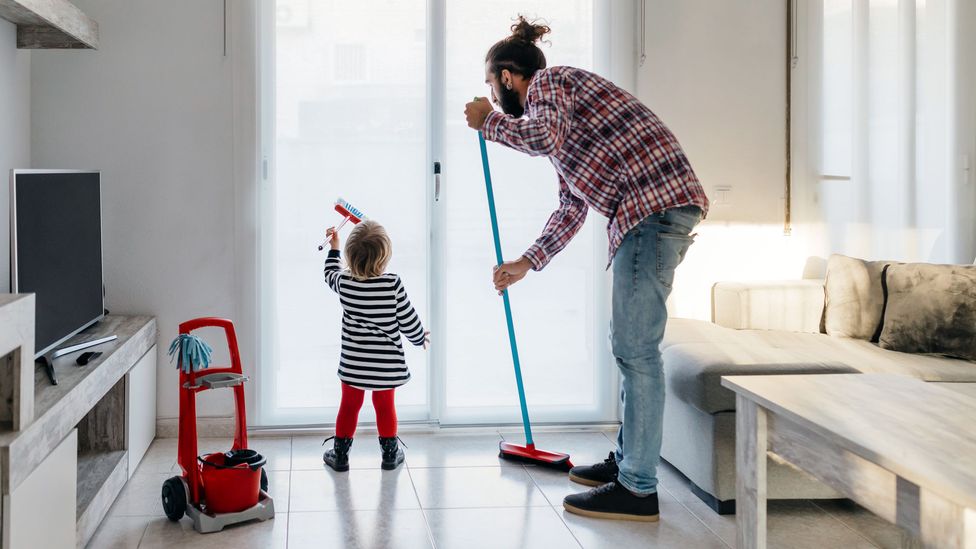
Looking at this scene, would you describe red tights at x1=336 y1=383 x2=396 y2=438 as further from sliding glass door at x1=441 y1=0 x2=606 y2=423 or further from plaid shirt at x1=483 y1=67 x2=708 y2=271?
plaid shirt at x1=483 y1=67 x2=708 y2=271

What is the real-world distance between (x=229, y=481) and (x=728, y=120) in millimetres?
2487

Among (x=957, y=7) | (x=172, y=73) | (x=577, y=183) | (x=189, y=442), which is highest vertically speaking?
(x=957, y=7)

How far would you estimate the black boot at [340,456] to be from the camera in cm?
301

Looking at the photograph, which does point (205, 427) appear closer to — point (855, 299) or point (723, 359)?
point (723, 359)

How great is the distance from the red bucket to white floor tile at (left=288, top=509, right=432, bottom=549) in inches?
6.3

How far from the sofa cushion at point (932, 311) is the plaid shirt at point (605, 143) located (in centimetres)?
97

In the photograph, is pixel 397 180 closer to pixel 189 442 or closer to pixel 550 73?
pixel 550 73

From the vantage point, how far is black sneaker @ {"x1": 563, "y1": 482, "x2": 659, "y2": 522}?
255 centimetres

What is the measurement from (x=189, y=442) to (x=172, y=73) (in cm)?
159

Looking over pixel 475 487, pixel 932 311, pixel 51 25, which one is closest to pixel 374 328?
pixel 475 487

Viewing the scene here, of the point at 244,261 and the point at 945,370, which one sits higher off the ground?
the point at 244,261

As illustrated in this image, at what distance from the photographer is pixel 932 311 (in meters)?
2.92

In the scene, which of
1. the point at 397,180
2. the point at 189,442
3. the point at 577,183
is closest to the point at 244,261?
the point at 397,180

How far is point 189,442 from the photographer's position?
242 centimetres
